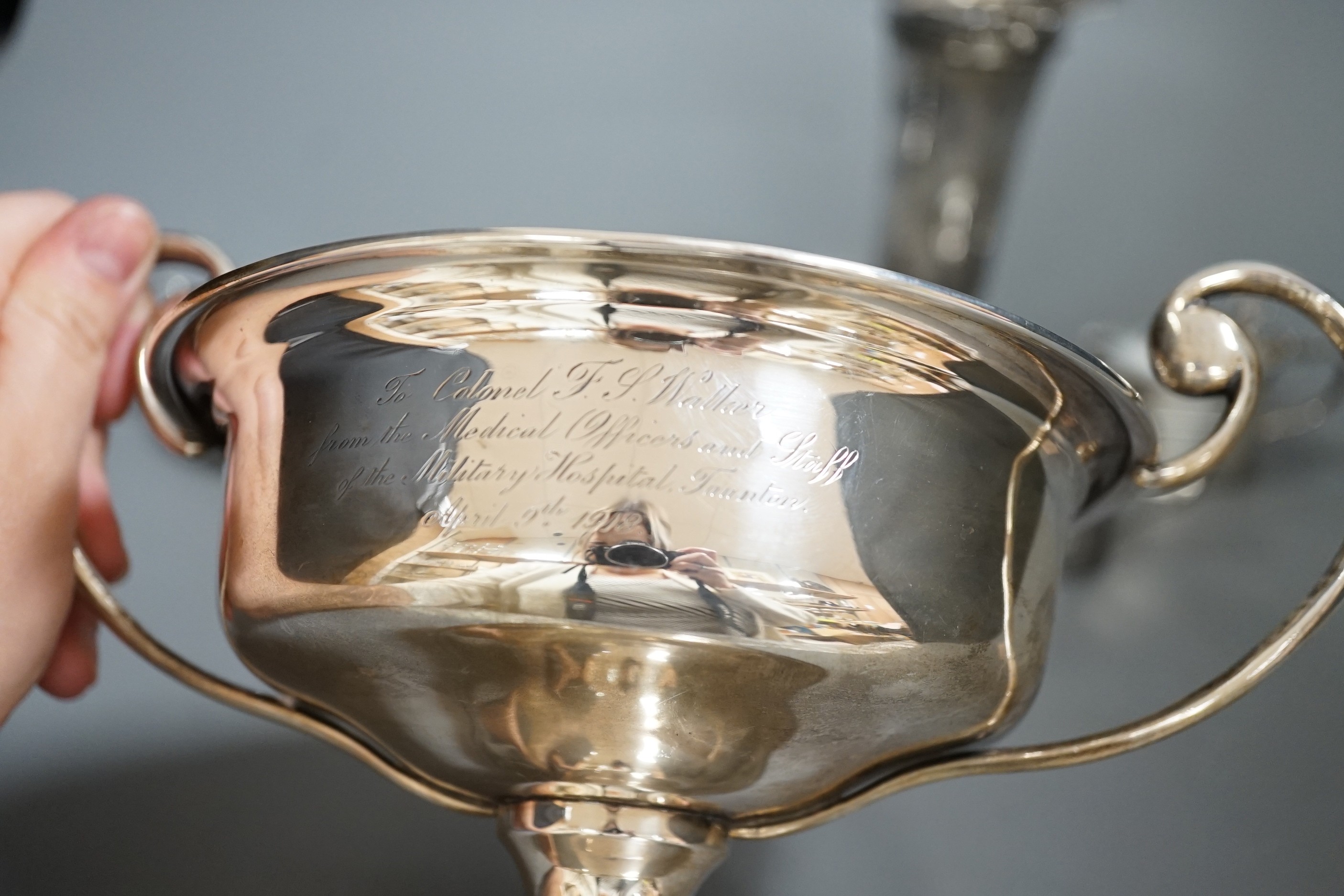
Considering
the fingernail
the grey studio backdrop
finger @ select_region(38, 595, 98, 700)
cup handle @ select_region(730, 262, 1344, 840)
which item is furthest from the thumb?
cup handle @ select_region(730, 262, 1344, 840)

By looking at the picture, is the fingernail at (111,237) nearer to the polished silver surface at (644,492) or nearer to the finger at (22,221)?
the finger at (22,221)

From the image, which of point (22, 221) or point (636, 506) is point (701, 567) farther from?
point (22, 221)

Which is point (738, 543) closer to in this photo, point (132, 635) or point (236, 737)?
point (132, 635)

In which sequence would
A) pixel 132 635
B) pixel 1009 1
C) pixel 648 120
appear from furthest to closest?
1. pixel 648 120
2. pixel 1009 1
3. pixel 132 635

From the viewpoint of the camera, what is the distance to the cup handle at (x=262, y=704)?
0.42m

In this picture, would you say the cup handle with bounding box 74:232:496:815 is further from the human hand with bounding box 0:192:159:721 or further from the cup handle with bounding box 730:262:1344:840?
the cup handle with bounding box 730:262:1344:840

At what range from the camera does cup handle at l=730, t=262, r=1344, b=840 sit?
1.27ft

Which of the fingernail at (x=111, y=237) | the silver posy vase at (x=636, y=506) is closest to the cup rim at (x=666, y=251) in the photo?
the silver posy vase at (x=636, y=506)

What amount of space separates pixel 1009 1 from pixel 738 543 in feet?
1.40

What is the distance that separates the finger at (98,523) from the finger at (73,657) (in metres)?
0.02

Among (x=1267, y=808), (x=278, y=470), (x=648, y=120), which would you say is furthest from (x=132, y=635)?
(x=1267, y=808)

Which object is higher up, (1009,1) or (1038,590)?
(1009,1)

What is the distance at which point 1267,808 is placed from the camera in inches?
24.5

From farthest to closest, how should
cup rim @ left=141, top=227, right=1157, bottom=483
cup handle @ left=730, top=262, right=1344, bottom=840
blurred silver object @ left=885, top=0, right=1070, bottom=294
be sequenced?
blurred silver object @ left=885, top=0, right=1070, bottom=294, cup handle @ left=730, top=262, right=1344, bottom=840, cup rim @ left=141, top=227, right=1157, bottom=483
